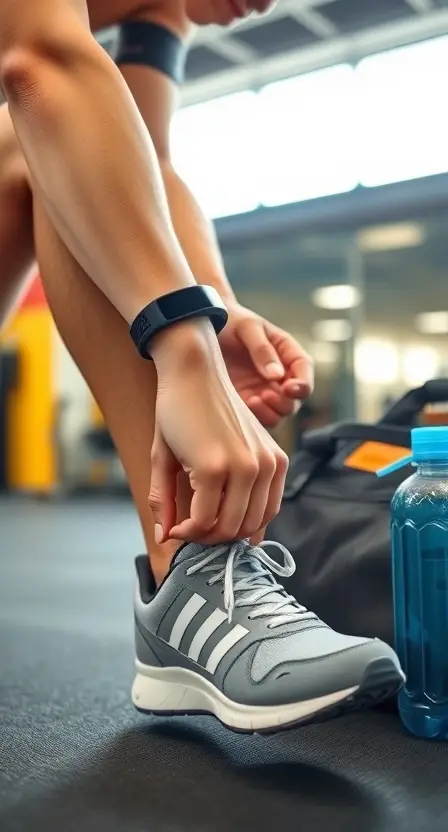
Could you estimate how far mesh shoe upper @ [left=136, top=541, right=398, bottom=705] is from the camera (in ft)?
2.24

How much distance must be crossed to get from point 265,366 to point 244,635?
0.36 m

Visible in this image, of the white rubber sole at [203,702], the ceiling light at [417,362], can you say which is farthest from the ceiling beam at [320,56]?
the white rubber sole at [203,702]

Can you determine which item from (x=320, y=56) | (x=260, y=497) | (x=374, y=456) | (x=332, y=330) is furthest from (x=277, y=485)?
(x=332, y=330)

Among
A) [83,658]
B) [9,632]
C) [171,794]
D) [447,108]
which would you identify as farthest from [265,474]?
[447,108]

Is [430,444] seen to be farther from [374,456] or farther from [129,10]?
[129,10]

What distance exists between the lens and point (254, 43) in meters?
6.19

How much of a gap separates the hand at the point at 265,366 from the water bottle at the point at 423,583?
17cm

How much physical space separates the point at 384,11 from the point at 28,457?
500cm

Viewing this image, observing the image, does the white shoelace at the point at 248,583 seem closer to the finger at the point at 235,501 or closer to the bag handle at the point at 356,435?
the finger at the point at 235,501

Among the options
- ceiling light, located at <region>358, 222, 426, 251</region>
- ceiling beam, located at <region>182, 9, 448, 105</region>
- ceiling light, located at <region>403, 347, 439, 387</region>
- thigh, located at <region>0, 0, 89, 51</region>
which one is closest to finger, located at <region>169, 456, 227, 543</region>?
thigh, located at <region>0, 0, 89, 51</region>

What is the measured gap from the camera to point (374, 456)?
114 cm

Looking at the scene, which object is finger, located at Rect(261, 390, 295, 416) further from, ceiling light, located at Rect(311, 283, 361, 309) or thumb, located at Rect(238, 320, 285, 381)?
ceiling light, located at Rect(311, 283, 361, 309)

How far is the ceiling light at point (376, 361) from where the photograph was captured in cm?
672

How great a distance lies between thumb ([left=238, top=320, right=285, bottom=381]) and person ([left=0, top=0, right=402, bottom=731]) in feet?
0.61
